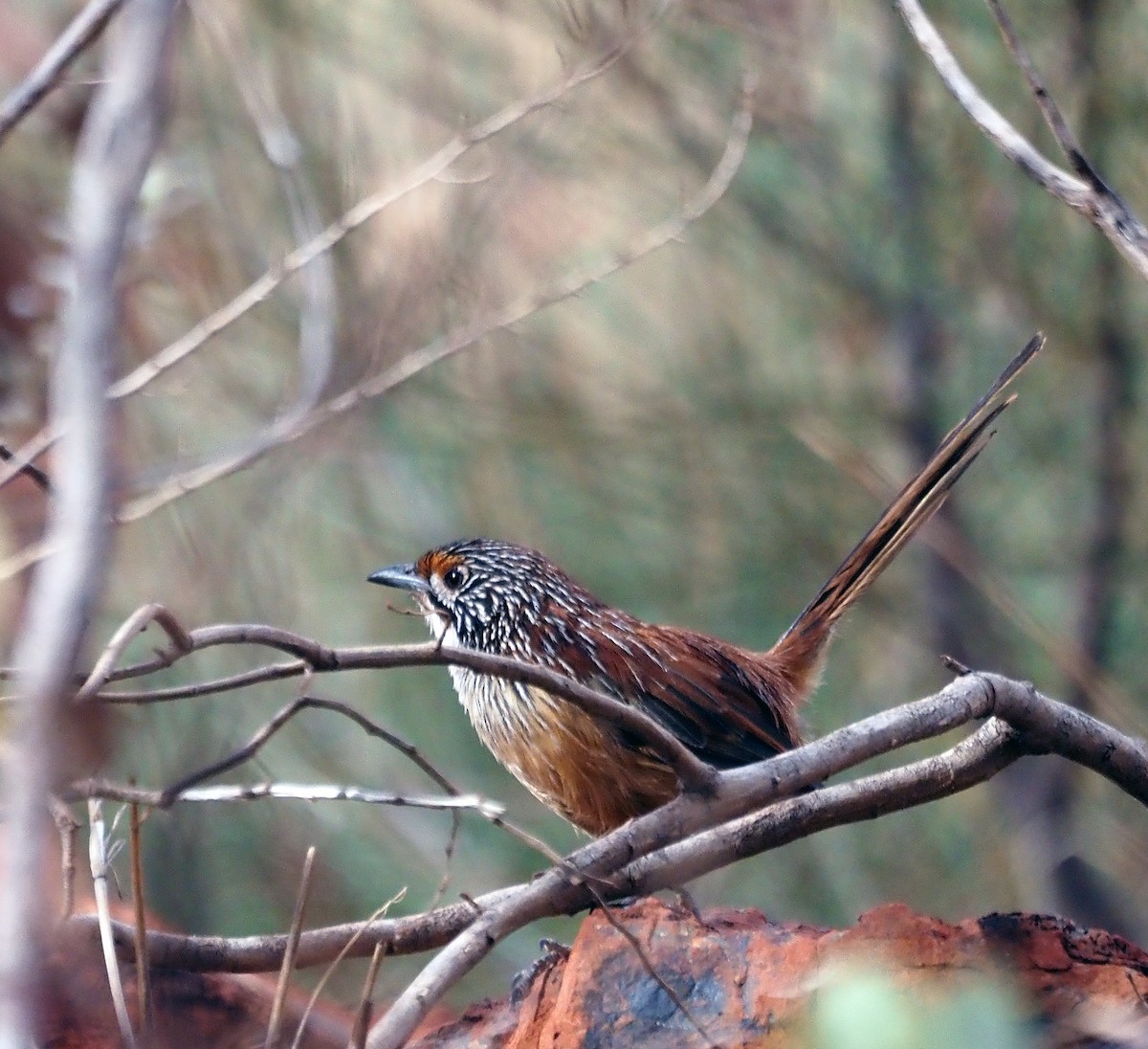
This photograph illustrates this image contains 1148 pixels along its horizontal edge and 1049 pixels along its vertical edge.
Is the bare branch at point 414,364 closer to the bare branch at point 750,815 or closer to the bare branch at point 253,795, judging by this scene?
the bare branch at point 253,795

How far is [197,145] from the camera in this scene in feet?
21.6

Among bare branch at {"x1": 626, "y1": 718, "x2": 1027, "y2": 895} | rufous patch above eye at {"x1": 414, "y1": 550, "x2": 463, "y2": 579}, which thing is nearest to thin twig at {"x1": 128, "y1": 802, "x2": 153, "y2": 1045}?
bare branch at {"x1": 626, "y1": 718, "x2": 1027, "y2": 895}

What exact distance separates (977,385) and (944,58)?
179 inches

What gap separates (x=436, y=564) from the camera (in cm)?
493

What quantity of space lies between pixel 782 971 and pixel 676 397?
4964 millimetres

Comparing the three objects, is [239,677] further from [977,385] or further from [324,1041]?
[977,385]

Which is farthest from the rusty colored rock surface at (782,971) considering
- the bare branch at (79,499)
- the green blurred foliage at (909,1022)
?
the bare branch at (79,499)

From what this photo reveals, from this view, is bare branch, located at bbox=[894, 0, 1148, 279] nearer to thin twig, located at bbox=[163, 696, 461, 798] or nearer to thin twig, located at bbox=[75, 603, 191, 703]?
thin twig, located at bbox=[163, 696, 461, 798]

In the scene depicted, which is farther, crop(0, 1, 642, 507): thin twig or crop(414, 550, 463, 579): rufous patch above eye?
crop(414, 550, 463, 579): rufous patch above eye

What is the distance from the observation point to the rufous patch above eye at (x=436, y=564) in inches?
193

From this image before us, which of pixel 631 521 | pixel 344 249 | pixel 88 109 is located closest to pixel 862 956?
pixel 88 109

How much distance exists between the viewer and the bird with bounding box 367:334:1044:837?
386cm

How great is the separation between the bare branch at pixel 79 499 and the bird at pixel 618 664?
2262mm

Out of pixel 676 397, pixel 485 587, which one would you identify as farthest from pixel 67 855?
pixel 676 397
